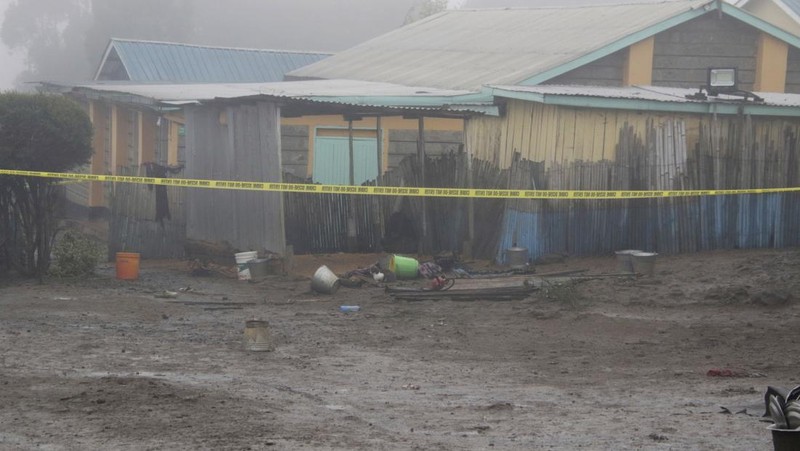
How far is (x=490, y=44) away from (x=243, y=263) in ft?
34.4

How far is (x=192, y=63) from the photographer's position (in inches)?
1261

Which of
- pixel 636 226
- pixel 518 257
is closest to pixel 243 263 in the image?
pixel 518 257

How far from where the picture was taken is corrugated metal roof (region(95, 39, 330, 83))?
31391 millimetres

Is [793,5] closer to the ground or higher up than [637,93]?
higher up

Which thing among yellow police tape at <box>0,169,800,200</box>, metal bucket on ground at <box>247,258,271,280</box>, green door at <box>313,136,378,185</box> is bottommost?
metal bucket on ground at <box>247,258,271,280</box>

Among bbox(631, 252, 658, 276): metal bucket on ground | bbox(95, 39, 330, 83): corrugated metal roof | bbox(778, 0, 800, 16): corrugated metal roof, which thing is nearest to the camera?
bbox(631, 252, 658, 276): metal bucket on ground

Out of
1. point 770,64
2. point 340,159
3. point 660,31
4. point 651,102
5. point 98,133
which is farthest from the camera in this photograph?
point 98,133

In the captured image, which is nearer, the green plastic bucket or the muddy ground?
the muddy ground

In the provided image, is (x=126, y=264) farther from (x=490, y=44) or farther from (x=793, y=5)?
(x=793, y=5)

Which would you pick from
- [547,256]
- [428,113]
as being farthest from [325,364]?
[428,113]

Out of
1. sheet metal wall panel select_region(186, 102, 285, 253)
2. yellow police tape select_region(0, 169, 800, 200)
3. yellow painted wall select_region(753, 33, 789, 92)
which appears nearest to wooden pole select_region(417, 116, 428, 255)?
yellow police tape select_region(0, 169, 800, 200)

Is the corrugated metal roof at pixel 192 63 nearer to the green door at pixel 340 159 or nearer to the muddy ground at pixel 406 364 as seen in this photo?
the green door at pixel 340 159

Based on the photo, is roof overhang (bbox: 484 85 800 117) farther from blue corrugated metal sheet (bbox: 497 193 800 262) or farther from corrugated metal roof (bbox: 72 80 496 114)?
corrugated metal roof (bbox: 72 80 496 114)

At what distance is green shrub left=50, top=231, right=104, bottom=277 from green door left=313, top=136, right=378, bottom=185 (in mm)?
7618
